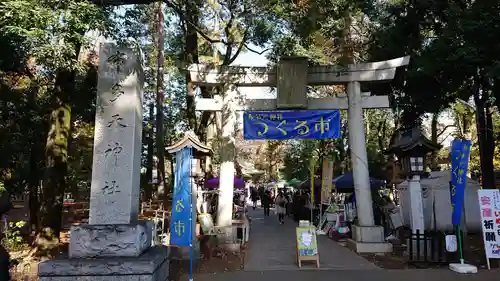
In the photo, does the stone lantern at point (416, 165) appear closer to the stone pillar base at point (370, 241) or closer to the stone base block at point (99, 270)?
the stone pillar base at point (370, 241)

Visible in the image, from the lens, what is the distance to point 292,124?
40.5 feet

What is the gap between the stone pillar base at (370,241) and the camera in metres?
11.6

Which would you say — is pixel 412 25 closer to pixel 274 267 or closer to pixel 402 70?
pixel 402 70

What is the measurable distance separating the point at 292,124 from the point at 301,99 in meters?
0.81

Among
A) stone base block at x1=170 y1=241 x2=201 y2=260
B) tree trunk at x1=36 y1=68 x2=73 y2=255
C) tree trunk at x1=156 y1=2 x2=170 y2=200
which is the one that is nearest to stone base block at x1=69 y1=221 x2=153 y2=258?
stone base block at x1=170 y1=241 x2=201 y2=260

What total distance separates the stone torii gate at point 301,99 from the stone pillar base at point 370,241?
28 millimetres

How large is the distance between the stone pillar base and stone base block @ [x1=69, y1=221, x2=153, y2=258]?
8107mm

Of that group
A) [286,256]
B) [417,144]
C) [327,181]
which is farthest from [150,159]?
[417,144]

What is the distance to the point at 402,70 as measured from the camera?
1365 centimetres

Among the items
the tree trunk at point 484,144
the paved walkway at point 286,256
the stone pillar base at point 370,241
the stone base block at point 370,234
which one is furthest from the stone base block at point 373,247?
the tree trunk at point 484,144

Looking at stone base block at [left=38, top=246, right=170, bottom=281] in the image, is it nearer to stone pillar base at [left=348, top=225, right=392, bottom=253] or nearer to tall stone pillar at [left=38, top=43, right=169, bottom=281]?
tall stone pillar at [left=38, top=43, right=169, bottom=281]

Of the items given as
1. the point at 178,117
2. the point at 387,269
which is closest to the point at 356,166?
the point at 387,269

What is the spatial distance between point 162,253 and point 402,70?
430 inches

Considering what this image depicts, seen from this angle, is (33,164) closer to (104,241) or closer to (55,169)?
(55,169)
